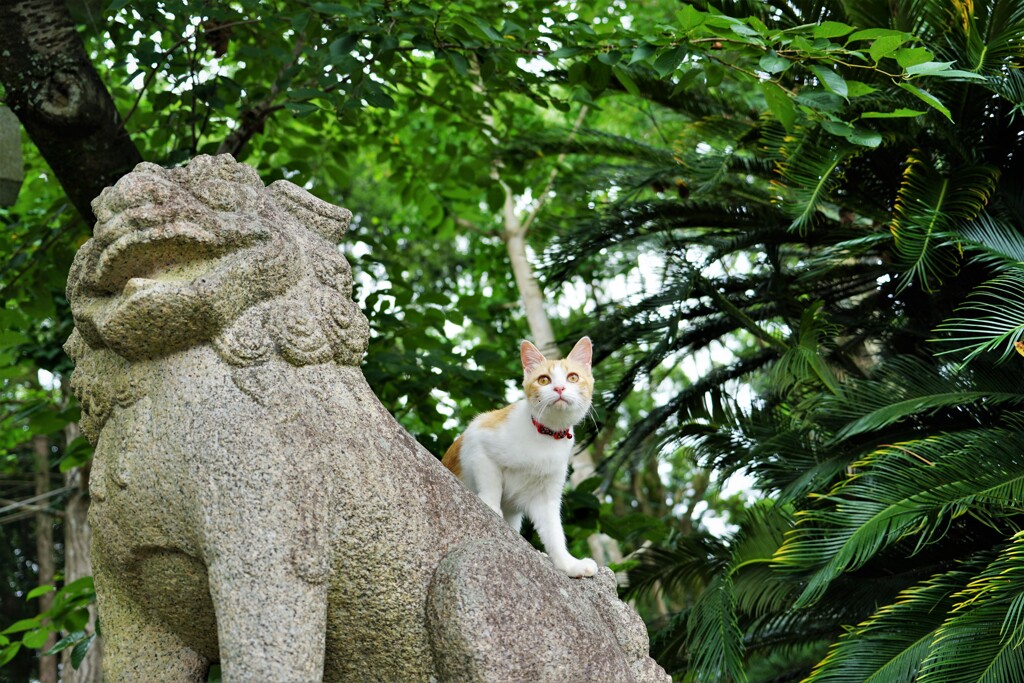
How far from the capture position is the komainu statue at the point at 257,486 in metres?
2.84

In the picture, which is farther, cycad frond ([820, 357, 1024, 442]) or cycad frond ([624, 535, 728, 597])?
cycad frond ([624, 535, 728, 597])

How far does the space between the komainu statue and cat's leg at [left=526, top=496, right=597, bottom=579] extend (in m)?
0.39

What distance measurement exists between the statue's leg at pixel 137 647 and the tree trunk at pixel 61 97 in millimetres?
2802

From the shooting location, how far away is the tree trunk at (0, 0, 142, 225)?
5.18 m

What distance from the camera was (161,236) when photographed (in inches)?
117

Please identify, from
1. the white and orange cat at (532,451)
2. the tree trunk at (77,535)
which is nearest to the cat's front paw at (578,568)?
the white and orange cat at (532,451)

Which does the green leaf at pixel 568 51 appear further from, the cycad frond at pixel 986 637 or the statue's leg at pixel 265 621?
the statue's leg at pixel 265 621

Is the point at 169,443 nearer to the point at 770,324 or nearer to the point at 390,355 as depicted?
the point at 390,355

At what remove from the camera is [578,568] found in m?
3.58

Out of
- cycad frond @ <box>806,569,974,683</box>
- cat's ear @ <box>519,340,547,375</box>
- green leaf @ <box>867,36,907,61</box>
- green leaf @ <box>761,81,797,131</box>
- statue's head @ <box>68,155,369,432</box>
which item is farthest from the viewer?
cycad frond @ <box>806,569,974,683</box>

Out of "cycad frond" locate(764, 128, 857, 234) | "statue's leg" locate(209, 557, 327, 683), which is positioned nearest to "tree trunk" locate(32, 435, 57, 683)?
"cycad frond" locate(764, 128, 857, 234)

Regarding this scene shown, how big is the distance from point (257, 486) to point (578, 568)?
119cm

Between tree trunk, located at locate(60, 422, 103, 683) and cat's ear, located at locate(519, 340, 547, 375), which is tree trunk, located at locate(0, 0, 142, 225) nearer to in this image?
cat's ear, located at locate(519, 340, 547, 375)

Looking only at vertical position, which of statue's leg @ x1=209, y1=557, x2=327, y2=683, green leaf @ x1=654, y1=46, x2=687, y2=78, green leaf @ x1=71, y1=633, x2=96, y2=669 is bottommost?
green leaf @ x1=71, y1=633, x2=96, y2=669
